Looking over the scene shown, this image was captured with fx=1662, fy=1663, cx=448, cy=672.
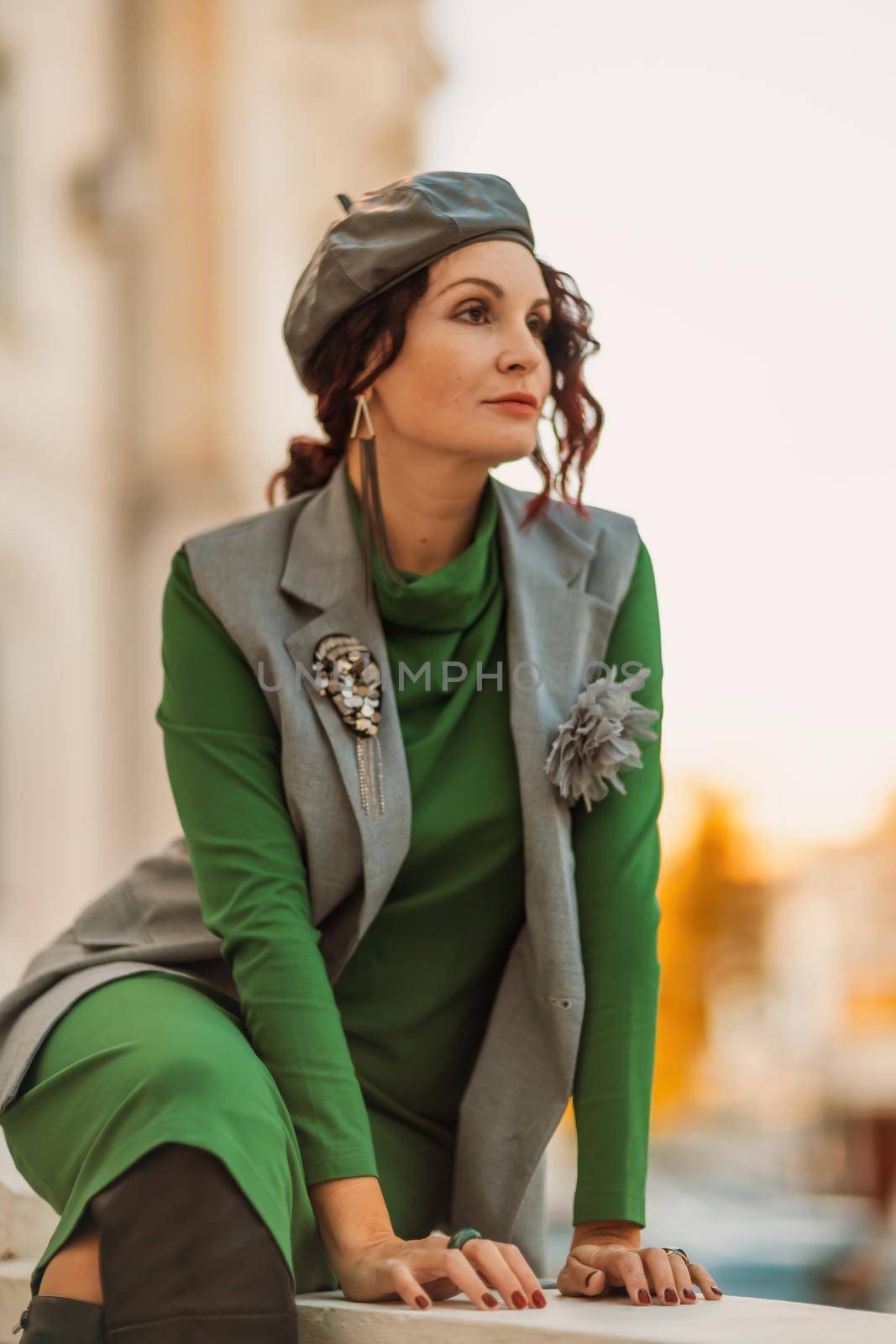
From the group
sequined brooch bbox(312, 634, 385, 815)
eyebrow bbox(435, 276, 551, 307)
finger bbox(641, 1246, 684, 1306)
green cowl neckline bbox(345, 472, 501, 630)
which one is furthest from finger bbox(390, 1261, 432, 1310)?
eyebrow bbox(435, 276, 551, 307)

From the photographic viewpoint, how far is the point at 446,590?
2.10m

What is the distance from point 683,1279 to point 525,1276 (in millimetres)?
180

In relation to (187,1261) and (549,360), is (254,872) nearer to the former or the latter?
(187,1261)

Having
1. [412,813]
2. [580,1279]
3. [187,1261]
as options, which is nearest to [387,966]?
[412,813]

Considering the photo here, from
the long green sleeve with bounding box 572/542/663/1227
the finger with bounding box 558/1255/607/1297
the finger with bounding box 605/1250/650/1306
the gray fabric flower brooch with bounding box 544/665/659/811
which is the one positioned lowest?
the finger with bounding box 558/1255/607/1297

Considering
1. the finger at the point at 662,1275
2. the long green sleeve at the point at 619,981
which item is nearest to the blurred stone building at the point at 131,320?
the long green sleeve at the point at 619,981

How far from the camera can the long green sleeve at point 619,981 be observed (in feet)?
6.16

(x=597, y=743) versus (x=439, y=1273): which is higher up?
(x=597, y=743)

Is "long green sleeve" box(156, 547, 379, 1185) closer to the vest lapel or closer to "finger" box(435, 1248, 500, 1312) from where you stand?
the vest lapel

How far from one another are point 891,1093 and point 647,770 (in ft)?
71.2

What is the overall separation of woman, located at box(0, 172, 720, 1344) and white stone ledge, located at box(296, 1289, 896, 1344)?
7 centimetres

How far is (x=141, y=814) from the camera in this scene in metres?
11.8

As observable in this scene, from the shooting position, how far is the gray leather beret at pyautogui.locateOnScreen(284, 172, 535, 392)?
2.01 meters

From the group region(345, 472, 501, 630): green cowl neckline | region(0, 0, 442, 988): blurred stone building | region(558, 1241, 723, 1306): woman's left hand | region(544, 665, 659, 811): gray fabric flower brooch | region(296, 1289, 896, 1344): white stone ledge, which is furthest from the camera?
region(0, 0, 442, 988): blurred stone building
